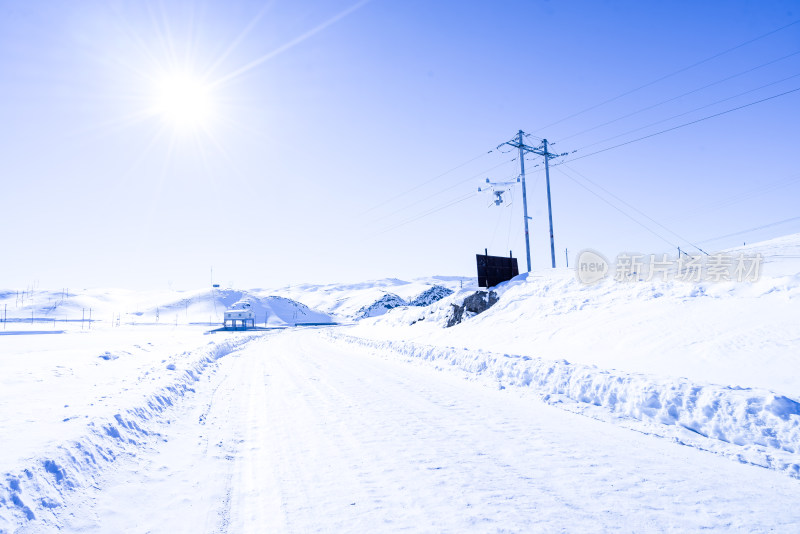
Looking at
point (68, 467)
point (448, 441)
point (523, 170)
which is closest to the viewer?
point (68, 467)

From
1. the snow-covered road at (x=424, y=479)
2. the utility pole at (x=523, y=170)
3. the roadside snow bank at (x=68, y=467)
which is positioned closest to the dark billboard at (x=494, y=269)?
the utility pole at (x=523, y=170)

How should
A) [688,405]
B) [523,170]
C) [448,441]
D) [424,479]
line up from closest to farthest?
[424,479], [448,441], [688,405], [523,170]

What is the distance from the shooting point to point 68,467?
4.96m

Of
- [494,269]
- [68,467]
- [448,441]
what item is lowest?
[448,441]

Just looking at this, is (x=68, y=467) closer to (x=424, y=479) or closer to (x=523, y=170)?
(x=424, y=479)

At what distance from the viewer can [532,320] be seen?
19.9 meters

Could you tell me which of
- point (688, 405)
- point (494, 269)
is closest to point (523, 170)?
point (494, 269)

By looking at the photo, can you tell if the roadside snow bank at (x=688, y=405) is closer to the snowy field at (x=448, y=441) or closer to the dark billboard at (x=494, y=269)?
the snowy field at (x=448, y=441)

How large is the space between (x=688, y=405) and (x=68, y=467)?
348 inches

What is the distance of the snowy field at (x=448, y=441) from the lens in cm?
403

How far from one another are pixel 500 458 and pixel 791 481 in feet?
10.2

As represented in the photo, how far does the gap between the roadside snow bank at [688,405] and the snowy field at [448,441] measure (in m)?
0.03

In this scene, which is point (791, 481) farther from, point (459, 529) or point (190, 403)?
point (190, 403)

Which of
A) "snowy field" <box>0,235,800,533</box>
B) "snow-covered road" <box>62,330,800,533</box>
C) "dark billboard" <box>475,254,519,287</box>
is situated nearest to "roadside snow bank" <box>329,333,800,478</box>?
"snowy field" <box>0,235,800,533</box>
